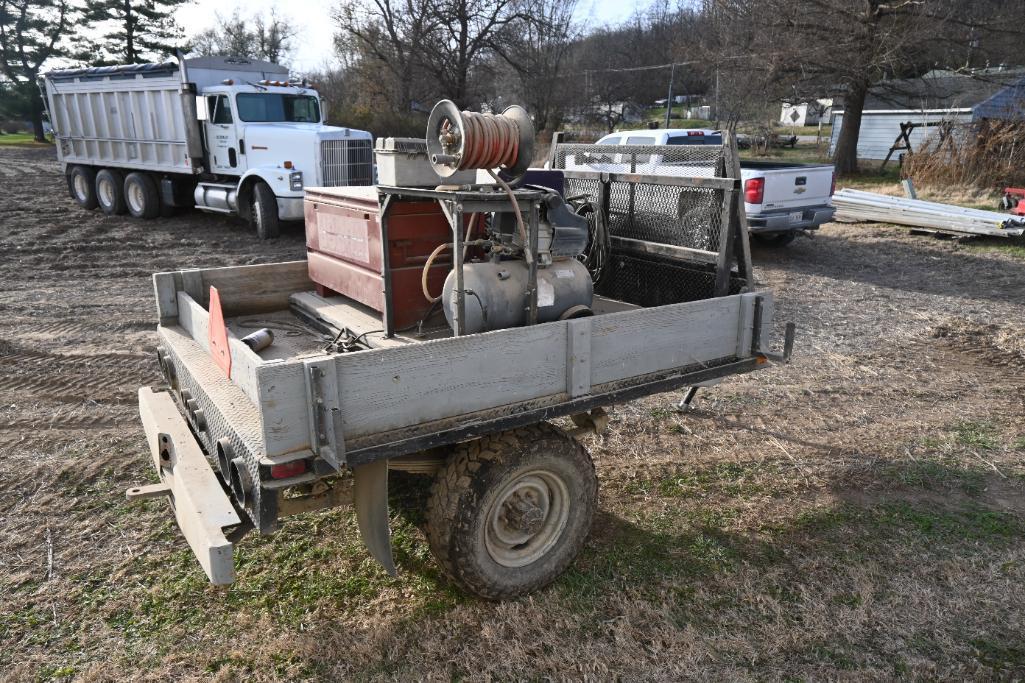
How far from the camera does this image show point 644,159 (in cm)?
465

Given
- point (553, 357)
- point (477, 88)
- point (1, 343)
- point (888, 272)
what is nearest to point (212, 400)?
point (553, 357)

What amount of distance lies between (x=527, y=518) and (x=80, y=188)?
17768 mm

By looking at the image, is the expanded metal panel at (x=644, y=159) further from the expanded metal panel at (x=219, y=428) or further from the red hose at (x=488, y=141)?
the expanded metal panel at (x=219, y=428)

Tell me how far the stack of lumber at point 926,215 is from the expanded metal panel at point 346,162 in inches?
393

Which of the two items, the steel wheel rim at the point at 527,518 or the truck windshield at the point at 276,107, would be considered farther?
the truck windshield at the point at 276,107

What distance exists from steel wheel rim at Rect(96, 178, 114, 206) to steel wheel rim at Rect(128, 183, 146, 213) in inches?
22.9

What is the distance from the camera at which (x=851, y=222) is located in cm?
1548

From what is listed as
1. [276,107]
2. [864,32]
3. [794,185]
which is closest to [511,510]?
[794,185]

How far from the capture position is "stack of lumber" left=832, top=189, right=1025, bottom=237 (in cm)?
1283

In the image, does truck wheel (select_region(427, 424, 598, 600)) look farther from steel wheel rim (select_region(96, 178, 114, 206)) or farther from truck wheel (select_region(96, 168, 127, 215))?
steel wheel rim (select_region(96, 178, 114, 206))

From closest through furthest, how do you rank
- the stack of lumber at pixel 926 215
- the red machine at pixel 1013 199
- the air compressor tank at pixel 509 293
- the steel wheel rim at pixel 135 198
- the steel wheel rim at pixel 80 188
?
the air compressor tank at pixel 509 293 → the stack of lumber at pixel 926 215 → the red machine at pixel 1013 199 → the steel wheel rim at pixel 135 198 → the steel wheel rim at pixel 80 188

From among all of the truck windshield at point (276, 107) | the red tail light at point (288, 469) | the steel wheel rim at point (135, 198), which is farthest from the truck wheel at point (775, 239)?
the steel wheel rim at point (135, 198)

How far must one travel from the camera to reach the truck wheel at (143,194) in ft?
49.7

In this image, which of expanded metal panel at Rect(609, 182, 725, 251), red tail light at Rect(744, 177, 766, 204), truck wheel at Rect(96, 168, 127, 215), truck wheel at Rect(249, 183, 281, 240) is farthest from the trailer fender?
truck wheel at Rect(96, 168, 127, 215)
